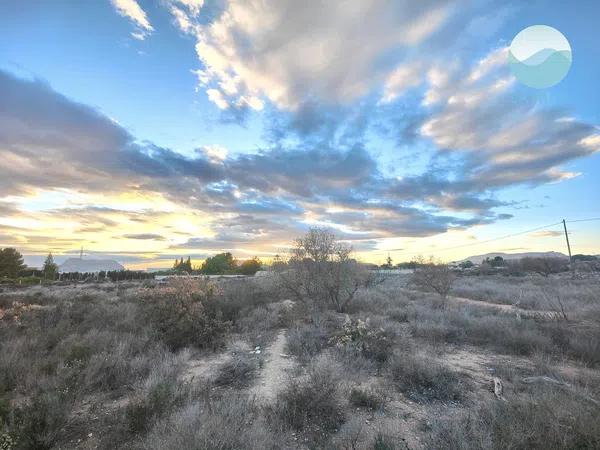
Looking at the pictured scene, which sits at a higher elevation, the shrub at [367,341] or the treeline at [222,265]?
the treeline at [222,265]

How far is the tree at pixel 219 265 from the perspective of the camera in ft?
306

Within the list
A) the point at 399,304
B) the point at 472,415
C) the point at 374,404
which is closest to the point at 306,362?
the point at 374,404

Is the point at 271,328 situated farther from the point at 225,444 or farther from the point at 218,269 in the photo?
the point at 218,269

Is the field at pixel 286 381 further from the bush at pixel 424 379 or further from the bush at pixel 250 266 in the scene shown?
the bush at pixel 250 266

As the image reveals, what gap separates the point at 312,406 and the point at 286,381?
1.88 meters

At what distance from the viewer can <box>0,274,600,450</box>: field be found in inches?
177

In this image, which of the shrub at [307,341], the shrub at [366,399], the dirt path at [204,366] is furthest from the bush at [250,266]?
the shrub at [366,399]

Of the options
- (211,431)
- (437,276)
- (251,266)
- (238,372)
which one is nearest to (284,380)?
(238,372)

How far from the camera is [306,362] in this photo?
8.93 meters

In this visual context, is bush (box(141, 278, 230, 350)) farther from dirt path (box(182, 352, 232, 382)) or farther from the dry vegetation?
dirt path (box(182, 352, 232, 382))

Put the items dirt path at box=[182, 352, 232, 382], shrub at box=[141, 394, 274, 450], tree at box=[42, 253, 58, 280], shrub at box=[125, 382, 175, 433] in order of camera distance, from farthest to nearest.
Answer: tree at box=[42, 253, 58, 280] → dirt path at box=[182, 352, 232, 382] → shrub at box=[125, 382, 175, 433] → shrub at box=[141, 394, 274, 450]

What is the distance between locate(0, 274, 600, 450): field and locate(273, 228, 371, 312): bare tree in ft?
18.2

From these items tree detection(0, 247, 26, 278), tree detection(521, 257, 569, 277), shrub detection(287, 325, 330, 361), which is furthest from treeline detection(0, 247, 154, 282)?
tree detection(521, 257, 569, 277)

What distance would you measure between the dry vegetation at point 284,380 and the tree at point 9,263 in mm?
60215
